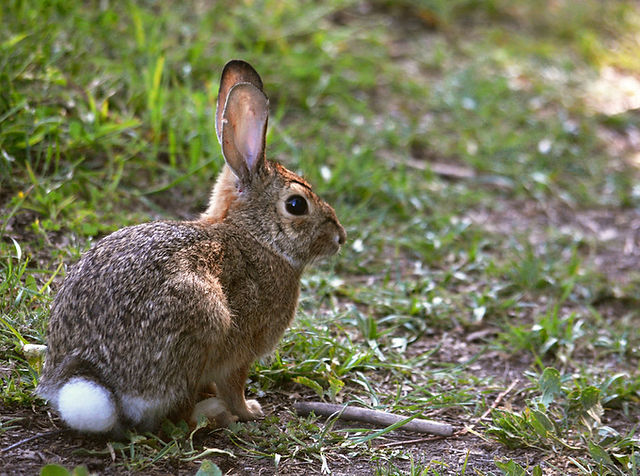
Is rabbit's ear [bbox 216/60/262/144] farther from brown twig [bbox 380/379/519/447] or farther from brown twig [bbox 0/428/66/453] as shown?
brown twig [bbox 380/379/519/447]

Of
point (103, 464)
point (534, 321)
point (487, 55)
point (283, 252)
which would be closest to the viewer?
point (103, 464)

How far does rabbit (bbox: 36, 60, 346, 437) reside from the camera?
315cm

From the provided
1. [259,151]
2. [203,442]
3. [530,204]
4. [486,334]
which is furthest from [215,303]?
[530,204]

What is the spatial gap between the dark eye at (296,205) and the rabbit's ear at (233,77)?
52 centimetres

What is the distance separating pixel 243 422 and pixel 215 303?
634 mm

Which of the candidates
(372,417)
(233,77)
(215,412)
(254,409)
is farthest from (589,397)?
(233,77)

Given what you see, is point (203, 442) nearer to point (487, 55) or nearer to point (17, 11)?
point (17, 11)

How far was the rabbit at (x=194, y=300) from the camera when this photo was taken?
315cm

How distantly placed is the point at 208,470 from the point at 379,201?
10.2 feet

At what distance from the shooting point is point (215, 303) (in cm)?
331

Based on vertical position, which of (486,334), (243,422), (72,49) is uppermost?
(72,49)

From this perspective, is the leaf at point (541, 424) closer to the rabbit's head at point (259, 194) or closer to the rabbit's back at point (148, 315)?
the rabbit's head at point (259, 194)

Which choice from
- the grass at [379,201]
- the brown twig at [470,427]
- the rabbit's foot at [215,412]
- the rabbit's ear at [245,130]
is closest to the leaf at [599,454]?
the grass at [379,201]

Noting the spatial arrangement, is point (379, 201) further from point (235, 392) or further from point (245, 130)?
point (235, 392)
